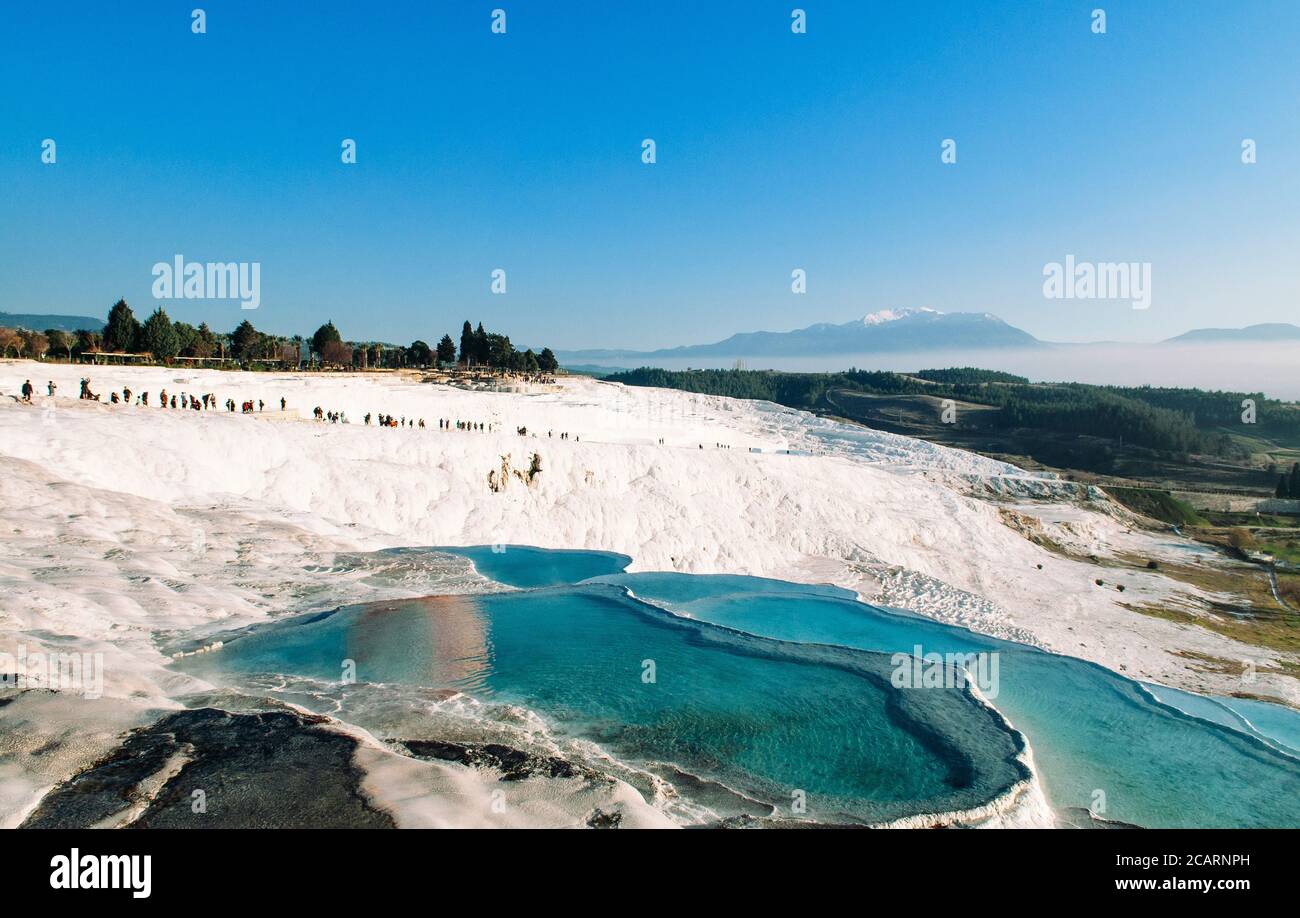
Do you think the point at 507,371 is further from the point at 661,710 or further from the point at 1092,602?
the point at 661,710

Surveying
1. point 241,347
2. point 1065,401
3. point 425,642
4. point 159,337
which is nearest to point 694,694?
point 425,642

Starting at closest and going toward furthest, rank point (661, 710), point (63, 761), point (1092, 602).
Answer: point (63, 761) < point (661, 710) < point (1092, 602)

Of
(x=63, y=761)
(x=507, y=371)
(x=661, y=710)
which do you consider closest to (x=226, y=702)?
(x=63, y=761)

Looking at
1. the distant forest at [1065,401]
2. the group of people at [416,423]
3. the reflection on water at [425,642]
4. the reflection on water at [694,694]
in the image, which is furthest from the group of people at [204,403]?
the distant forest at [1065,401]

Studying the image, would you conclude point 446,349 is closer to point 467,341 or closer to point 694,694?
point 467,341

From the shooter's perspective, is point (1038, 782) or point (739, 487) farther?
point (739, 487)
